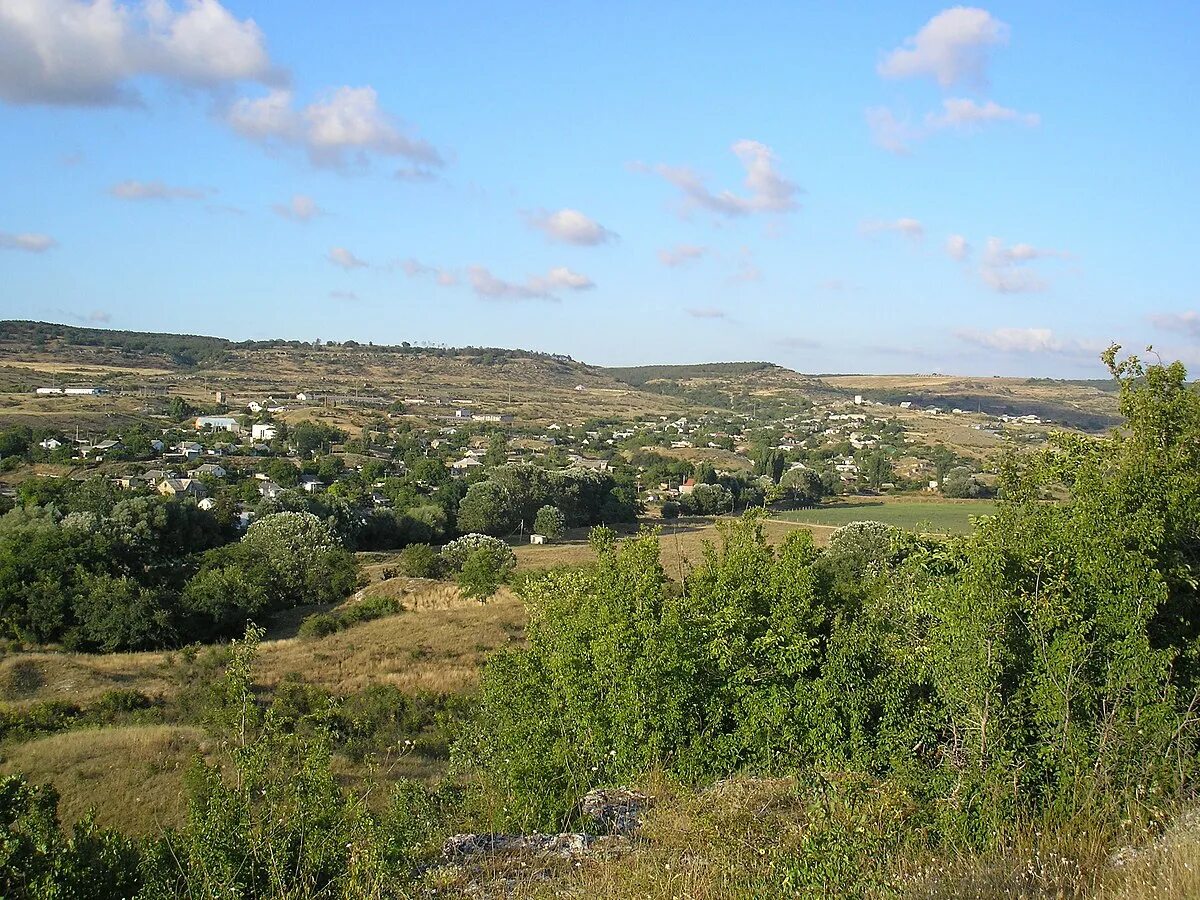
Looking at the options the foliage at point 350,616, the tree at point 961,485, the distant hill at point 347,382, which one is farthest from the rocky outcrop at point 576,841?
the distant hill at point 347,382

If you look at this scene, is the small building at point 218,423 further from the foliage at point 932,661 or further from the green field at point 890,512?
the foliage at point 932,661

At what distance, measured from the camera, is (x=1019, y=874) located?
5117mm

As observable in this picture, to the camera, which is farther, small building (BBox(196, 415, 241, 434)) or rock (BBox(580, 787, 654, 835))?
small building (BBox(196, 415, 241, 434))

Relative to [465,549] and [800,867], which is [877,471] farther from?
[800,867]

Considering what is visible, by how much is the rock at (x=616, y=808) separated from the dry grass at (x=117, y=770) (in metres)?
8.23

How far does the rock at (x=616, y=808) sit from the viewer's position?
790 centimetres

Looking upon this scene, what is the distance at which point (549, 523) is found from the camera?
203 feet

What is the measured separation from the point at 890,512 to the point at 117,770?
57531 millimetres

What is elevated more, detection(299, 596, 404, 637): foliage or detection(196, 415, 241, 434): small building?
detection(196, 415, 241, 434): small building

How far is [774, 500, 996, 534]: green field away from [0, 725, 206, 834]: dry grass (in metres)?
44.3

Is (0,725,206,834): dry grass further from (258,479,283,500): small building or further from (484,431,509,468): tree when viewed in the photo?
(484,431,509,468): tree

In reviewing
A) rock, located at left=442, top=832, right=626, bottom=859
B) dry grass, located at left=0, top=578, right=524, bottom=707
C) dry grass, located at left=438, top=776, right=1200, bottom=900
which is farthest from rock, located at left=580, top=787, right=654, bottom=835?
dry grass, located at left=0, top=578, right=524, bottom=707

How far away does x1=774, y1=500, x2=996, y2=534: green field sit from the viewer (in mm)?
58406

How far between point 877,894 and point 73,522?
41659 millimetres
